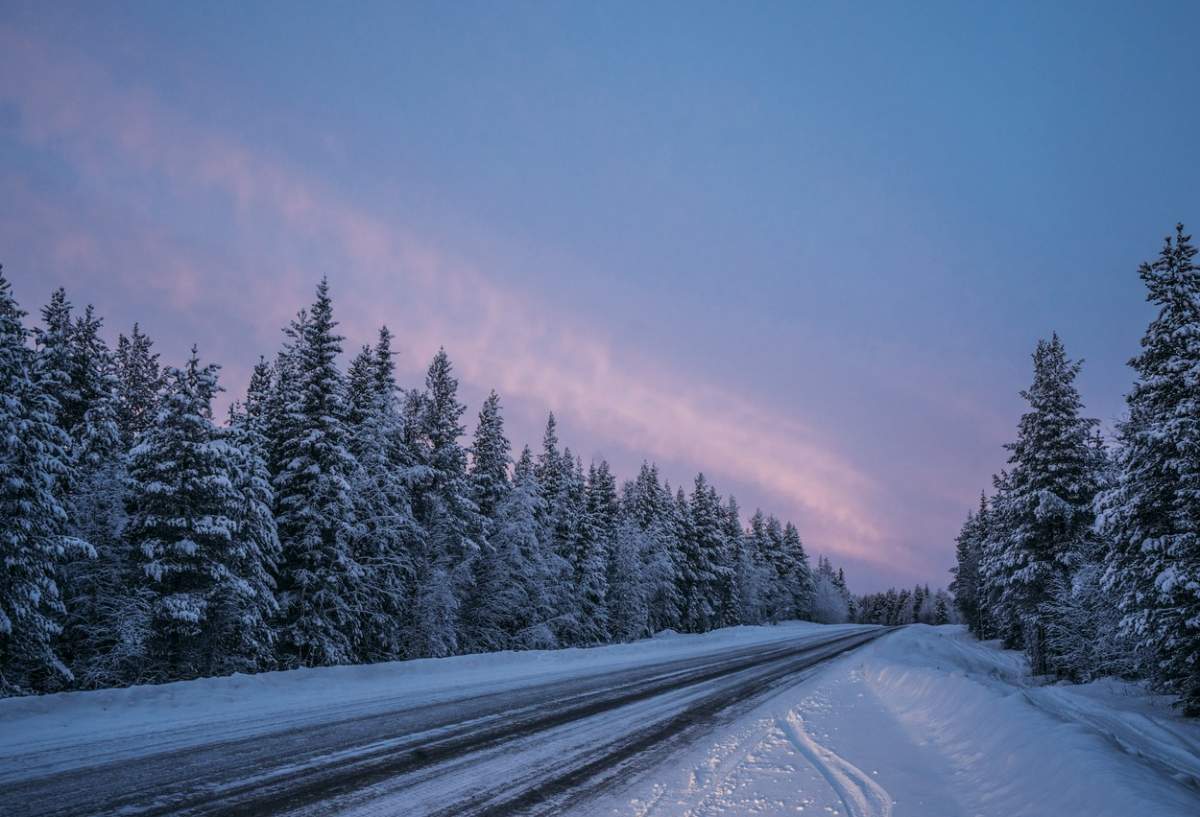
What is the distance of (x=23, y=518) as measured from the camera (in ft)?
42.7

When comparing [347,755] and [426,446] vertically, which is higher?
[426,446]

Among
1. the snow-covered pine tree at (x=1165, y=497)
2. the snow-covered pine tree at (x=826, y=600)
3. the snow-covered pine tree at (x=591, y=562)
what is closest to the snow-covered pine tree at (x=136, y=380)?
the snow-covered pine tree at (x=591, y=562)

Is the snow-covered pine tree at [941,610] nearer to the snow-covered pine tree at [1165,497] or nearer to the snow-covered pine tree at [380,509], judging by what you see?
the snow-covered pine tree at [1165,497]

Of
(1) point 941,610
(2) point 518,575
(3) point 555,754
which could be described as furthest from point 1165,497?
(1) point 941,610

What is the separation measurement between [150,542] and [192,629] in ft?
8.22

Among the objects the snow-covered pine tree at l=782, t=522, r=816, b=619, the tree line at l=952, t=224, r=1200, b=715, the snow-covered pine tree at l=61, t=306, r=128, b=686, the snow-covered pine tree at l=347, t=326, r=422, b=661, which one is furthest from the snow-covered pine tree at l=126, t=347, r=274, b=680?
the snow-covered pine tree at l=782, t=522, r=816, b=619

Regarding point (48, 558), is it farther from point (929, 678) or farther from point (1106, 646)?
point (1106, 646)

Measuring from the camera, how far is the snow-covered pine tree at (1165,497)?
12125 millimetres

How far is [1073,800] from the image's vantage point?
15.6ft

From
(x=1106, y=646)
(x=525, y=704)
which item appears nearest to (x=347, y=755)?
(x=525, y=704)

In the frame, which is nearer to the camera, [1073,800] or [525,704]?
[1073,800]

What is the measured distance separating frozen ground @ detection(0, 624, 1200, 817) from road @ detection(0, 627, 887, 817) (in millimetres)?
27

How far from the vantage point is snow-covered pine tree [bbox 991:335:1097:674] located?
2289 centimetres

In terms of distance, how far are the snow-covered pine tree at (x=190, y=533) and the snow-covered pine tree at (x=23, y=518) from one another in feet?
5.64
